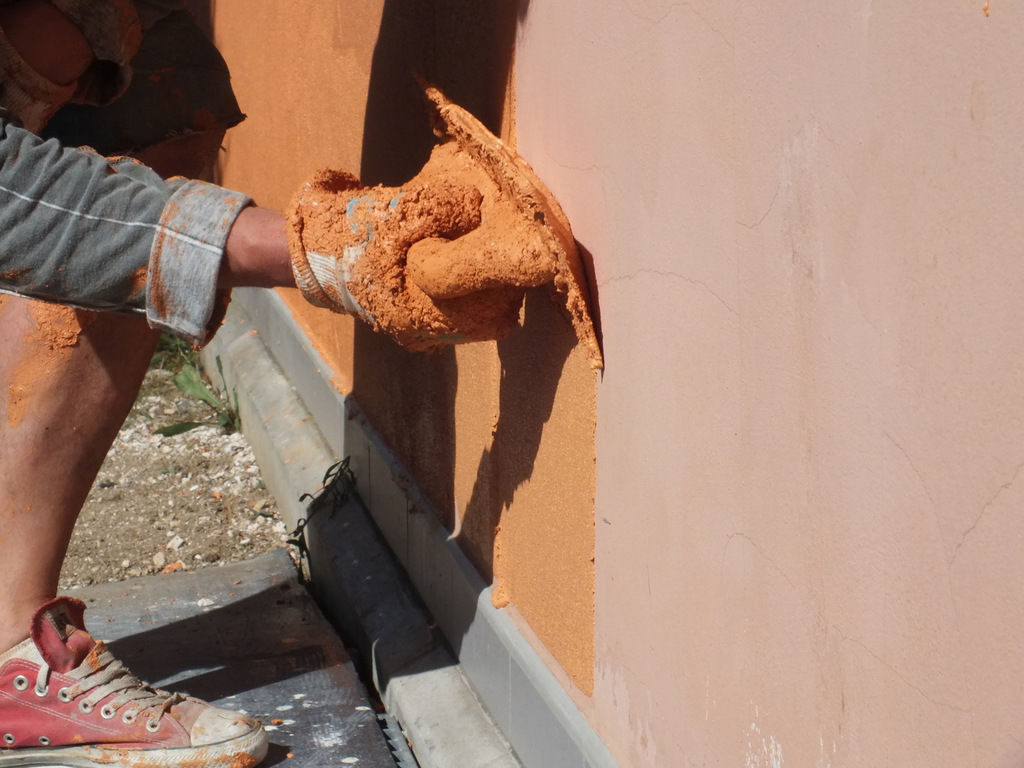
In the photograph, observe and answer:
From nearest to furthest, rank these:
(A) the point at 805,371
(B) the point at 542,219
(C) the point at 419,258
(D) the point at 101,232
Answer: (A) the point at 805,371 → (B) the point at 542,219 → (C) the point at 419,258 → (D) the point at 101,232

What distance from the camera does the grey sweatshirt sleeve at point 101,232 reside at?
1.79 meters

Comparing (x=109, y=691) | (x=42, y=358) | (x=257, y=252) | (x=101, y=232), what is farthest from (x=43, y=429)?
(x=257, y=252)

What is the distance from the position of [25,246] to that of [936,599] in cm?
143

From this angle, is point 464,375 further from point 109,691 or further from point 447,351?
point 109,691

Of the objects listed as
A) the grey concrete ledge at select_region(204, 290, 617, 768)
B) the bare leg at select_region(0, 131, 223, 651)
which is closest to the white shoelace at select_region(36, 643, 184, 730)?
the bare leg at select_region(0, 131, 223, 651)

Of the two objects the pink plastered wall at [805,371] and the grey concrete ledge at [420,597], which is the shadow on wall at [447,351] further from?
the pink plastered wall at [805,371]

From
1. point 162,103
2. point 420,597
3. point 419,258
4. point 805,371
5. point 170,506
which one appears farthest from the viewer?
point 170,506

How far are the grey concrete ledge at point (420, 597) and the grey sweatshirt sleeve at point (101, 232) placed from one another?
82cm

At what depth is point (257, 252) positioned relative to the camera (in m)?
1.83

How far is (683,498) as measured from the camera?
141 cm

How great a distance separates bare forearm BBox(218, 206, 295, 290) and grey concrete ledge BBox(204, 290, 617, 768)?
0.77m

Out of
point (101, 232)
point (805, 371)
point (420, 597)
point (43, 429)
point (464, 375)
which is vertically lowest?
point (420, 597)

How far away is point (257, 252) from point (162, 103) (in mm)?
959

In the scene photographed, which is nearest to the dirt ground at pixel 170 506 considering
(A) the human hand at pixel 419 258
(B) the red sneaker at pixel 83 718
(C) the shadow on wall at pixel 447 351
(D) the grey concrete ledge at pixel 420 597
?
(D) the grey concrete ledge at pixel 420 597
